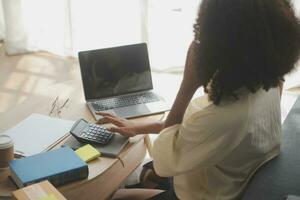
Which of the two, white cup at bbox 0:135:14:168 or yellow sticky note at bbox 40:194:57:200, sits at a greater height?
white cup at bbox 0:135:14:168

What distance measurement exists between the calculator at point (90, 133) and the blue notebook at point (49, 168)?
110 millimetres

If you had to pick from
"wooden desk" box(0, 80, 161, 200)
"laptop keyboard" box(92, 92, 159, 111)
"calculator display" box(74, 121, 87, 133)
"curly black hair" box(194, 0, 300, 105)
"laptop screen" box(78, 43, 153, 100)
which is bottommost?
"wooden desk" box(0, 80, 161, 200)

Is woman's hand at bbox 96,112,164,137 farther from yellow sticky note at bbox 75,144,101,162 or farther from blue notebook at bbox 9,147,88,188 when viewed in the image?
blue notebook at bbox 9,147,88,188

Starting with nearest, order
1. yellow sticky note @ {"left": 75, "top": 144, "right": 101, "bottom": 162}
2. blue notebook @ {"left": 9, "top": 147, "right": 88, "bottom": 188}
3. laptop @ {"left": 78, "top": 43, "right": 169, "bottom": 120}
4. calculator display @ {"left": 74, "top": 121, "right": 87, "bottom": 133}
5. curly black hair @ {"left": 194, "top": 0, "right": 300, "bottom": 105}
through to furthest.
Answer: curly black hair @ {"left": 194, "top": 0, "right": 300, "bottom": 105}
blue notebook @ {"left": 9, "top": 147, "right": 88, "bottom": 188}
yellow sticky note @ {"left": 75, "top": 144, "right": 101, "bottom": 162}
calculator display @ {"left": 74, "top": 121, "right": 87, "bottom": 133}
laptop @ {"left": 78, "top": 43, "right": 169, "bottom": 120}

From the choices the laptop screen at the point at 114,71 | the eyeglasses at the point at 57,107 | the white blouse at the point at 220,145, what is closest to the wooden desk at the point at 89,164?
the eyeglasses at the point at 57,107

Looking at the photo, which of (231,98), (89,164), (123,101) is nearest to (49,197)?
(89,164)

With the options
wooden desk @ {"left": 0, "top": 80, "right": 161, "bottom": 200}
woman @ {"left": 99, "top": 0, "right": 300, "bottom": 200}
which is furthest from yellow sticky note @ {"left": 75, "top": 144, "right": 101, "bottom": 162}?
woman @ {"left": 99, "top": 0, "right": 300, "bottom": 200}

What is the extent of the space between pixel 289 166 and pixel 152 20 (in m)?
2.01

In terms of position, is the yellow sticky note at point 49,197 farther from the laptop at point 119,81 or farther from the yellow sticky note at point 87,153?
the laptop at point 119,81

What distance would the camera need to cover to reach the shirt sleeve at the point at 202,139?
1155 millimetres

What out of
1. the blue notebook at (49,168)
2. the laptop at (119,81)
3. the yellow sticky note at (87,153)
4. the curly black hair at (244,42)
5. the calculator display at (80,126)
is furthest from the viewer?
the laptop at (119,81)

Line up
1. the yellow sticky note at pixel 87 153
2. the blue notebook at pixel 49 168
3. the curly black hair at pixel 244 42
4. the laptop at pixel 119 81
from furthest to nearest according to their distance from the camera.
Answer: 1. the laptop at pixel 119 81
2. the yellow sticky note at pixel 87 153
3. the blue notebook at pixel 49 168
4. the curly black hair at pixel 244 42

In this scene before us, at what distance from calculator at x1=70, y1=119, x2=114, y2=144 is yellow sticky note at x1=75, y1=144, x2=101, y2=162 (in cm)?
4

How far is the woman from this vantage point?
3.60ft
